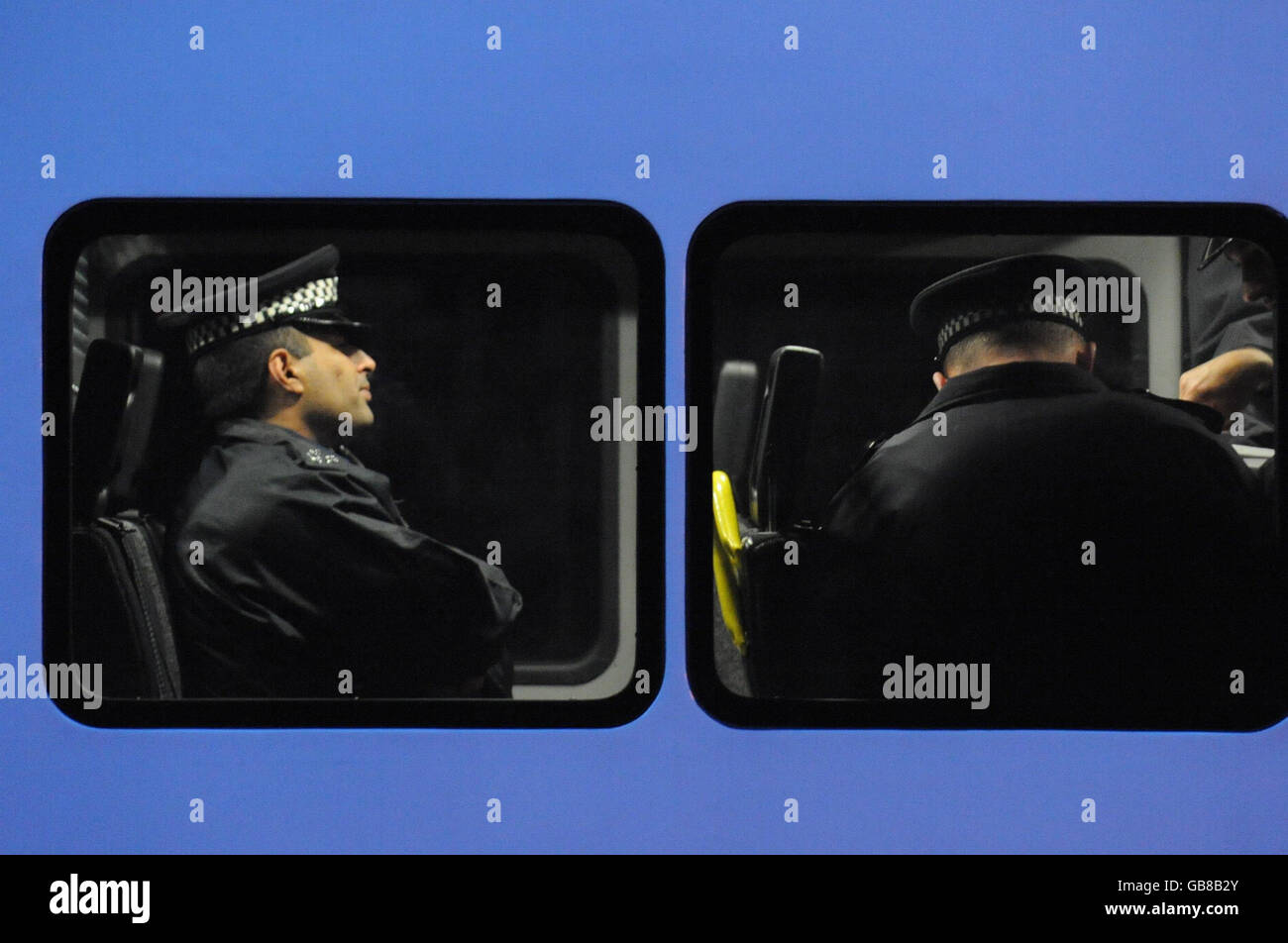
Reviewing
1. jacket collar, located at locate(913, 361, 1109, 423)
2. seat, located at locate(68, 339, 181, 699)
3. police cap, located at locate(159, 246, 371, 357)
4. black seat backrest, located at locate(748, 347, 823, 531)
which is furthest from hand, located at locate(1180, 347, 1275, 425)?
seat, located at locate(68, 339, 181, 699)

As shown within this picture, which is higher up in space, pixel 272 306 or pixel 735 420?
pixel 272 306

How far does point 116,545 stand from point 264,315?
41 centimetres

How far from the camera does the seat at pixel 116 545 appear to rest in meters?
1.65

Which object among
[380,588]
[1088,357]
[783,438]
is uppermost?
[1088,357]

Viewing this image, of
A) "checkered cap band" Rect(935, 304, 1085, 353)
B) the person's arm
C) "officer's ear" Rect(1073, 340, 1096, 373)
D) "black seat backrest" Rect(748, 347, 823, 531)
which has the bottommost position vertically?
the person's arm

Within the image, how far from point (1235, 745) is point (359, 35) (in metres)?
1.70

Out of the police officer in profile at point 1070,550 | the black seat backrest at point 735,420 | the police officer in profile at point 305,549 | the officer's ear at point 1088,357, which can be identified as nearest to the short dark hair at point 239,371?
the police officer in profile at point 305,549

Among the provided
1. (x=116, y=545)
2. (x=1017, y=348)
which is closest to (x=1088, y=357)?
(x=1017, y=348)

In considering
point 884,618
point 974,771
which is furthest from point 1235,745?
point 884,618

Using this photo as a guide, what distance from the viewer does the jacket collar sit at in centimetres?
168

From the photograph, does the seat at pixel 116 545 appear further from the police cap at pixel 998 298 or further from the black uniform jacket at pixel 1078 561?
the police cap at pixel 998 298

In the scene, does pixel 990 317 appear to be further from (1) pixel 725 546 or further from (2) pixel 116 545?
(2) pixel 116 545

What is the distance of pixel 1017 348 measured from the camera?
1.71m

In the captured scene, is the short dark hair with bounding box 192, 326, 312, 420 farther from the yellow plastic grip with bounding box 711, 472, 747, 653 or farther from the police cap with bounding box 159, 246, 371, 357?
the yellow plastic grip with bounding box 711, 472, 747, 653
